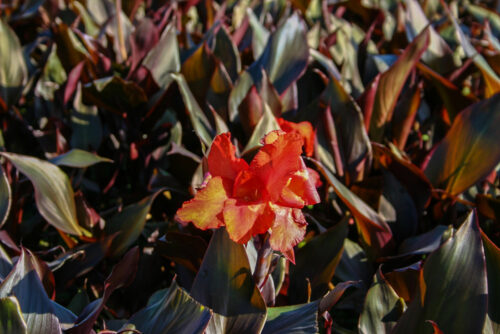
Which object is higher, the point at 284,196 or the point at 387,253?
the point at 284,196

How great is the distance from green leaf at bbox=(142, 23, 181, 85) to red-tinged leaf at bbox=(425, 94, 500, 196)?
3.03 ft

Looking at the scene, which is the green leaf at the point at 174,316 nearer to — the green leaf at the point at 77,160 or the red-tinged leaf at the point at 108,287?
the red-tinged leaf at the point at 108,287

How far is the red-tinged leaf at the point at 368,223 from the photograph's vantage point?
4.22ft

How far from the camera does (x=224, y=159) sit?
86 cm

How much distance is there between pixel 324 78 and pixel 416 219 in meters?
0.54

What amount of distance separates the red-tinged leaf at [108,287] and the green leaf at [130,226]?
164mm

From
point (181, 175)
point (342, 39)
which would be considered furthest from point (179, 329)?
point (342, 39)

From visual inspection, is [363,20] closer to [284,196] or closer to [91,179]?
[91,179]

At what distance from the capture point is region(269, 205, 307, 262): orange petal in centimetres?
Result: 83

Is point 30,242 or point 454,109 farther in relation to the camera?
point 454,109

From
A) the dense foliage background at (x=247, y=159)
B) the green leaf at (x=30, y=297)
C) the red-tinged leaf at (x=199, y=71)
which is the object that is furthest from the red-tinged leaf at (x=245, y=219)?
the red-tinged leaf at (x=199, y=71)

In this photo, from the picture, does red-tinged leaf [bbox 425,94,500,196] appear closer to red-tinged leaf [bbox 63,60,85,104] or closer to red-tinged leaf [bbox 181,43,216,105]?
red-tinged leaf [bbox 181,43,216,105]

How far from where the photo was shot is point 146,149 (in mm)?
1931

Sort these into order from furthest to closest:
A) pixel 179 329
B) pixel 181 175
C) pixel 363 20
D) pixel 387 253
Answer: pixel 363 20
pixel 181 175
pixel 387 253
pixel 179 329
